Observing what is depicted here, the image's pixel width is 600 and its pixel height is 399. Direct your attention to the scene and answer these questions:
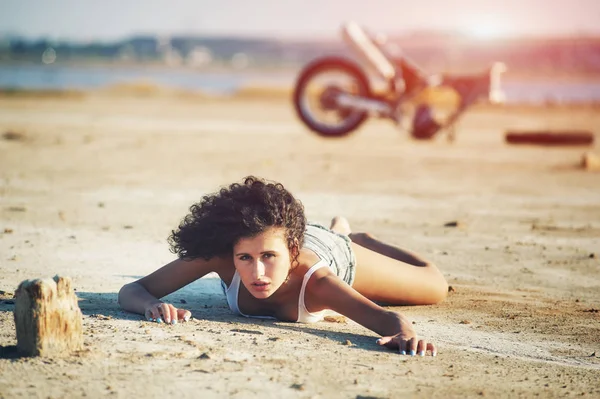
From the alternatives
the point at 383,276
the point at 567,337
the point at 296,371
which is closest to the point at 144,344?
the point at 296,371

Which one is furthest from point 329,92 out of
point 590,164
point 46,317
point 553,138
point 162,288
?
point 46,317

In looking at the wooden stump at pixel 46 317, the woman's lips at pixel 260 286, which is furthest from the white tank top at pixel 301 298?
the wooden stump at pixel 46 317

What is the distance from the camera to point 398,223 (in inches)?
321

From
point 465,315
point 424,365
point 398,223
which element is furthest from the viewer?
point 398,223

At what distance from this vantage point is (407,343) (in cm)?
430

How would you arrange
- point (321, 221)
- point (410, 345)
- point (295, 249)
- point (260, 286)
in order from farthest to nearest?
point (321, 221) → point (295, 249) → point (260, 286) → point (410, 345)

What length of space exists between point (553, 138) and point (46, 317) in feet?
41.9

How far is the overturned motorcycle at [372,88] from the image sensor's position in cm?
1337

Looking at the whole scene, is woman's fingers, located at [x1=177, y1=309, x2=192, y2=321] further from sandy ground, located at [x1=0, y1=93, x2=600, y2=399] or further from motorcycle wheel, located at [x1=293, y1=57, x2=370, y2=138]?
motorcycle wheel, located at [x1=293, y1=57, x2=370, y2=138]

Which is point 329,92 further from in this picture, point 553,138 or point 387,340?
point 387,340

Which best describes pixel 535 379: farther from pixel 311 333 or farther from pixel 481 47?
pixel 481 47

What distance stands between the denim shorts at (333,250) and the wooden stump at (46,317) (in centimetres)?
129

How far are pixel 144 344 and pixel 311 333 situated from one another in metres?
0.82

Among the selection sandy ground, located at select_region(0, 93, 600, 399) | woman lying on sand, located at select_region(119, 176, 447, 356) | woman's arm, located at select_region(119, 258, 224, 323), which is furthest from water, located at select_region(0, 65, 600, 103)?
woman's arm, located at select_region(119, 258, 224, 323)
